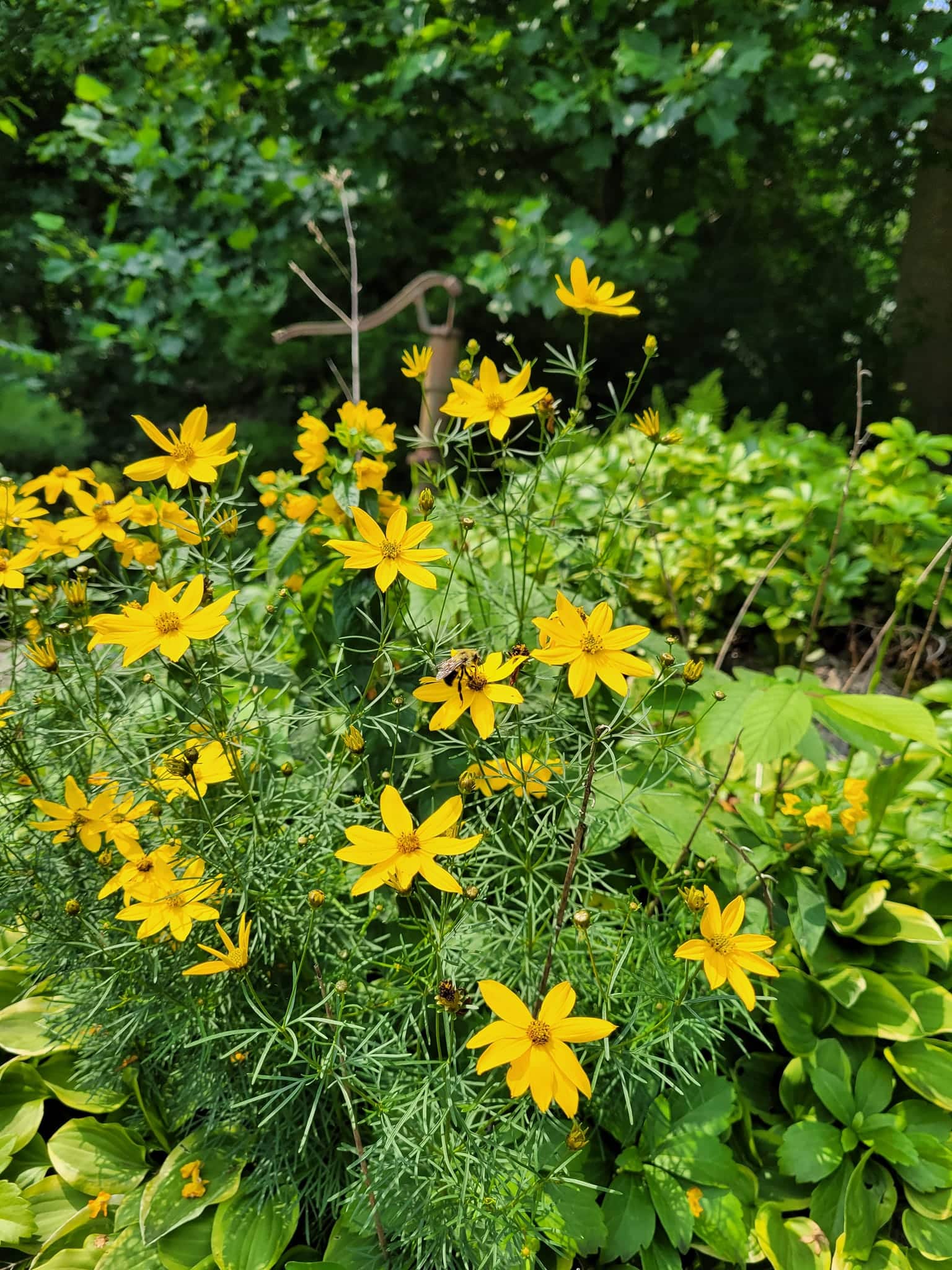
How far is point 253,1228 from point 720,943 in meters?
0.76

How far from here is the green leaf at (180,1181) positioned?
1036 millimetres

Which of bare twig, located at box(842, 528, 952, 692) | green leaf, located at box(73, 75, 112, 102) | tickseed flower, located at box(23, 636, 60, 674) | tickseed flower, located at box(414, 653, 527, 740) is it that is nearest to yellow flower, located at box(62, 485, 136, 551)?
tickseed flower, located at box(23, 636, 60, 674)

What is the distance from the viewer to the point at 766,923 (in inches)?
47.5

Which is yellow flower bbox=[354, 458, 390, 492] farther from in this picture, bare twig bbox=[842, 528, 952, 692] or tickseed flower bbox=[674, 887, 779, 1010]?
bare twig bbox=[842, 528, 952, 692]

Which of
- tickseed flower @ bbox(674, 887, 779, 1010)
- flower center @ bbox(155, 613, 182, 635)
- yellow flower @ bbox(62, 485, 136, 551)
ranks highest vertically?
flower center @ bbox(155, 613, 182, 635)

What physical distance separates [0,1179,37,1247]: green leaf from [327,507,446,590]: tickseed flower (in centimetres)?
104

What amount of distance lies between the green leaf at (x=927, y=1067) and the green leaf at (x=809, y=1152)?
0.15m

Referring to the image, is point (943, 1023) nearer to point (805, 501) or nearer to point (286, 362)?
point (805, 501)

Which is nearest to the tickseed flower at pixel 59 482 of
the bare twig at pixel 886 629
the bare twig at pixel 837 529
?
the bare twig at pixel 837 529

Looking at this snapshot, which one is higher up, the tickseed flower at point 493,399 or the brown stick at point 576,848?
the tickseed flower at point 493,399

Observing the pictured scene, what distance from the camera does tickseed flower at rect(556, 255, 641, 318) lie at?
96cm

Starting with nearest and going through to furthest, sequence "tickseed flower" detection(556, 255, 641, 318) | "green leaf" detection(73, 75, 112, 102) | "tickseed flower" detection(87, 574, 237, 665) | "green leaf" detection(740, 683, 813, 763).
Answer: "tickseed flower" detection(87, 574, 237, 665), "tickseed flower" detection(556, 255, 641, 318), "green leaf" detection(740, 683, 813, 763), "green leaf" detection(73, 75, 112, 102)

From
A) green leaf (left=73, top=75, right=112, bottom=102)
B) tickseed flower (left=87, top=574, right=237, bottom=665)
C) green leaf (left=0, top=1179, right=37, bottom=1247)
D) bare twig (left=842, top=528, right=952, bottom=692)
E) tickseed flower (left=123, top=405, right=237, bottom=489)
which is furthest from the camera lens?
green leaf (left=73, top=75, right=112, bottom=102)

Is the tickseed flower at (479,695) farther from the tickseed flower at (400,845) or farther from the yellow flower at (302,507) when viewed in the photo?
the yellow flower at (302,507)
